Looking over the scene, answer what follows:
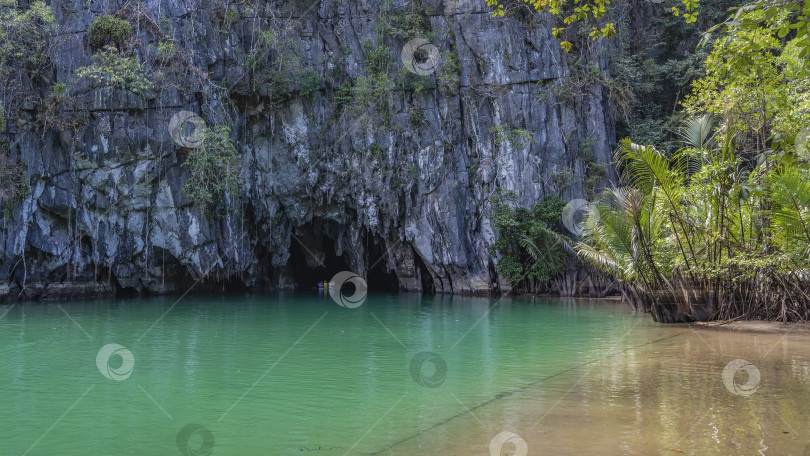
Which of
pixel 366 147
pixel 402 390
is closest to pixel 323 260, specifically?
pixel 366 147

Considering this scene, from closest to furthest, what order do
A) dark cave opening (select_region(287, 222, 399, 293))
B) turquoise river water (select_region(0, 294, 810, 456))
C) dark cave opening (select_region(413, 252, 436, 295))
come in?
turquoise river water (select_region(0, 294, 810, 456)) < dark cave opening (select_region(413, 252, 436, 295)) < dark cave opening (select_region(287, 222, 399, 293))

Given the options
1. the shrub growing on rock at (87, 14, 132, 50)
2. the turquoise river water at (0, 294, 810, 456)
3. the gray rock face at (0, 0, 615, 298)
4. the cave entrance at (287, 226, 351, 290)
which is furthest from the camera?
the cave entrance at (287, 226, 351, 290)

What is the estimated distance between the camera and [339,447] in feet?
14.2

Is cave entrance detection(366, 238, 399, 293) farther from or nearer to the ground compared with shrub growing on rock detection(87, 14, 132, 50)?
nearer to the ground

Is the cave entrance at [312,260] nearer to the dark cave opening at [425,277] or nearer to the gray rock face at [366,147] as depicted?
the gray rock face at [366,147]

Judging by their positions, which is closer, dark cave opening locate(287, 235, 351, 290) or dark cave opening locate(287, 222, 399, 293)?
dark cave opening locate(287, 222, 399, 293)

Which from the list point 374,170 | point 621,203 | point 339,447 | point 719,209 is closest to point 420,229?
point 374,170

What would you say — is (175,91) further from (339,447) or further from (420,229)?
(339,447)

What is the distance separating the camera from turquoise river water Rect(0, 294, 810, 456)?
14.4 feet

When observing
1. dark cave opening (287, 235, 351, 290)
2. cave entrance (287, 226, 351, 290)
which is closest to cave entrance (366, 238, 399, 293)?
cave entrance (287, 226, 351, 290)

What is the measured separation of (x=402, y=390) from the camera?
616 centimetres

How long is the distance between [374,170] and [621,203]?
12488 millimetres

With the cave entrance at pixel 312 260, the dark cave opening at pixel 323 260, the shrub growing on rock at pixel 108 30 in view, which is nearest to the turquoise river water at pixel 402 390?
the shrub growing on rock at pixel 108 30

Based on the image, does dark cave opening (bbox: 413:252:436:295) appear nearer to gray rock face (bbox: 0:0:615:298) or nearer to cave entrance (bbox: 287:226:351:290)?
gray rock face (bbox: 0:0:615:298)
